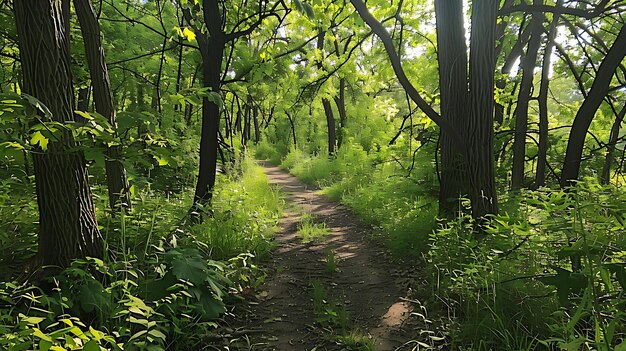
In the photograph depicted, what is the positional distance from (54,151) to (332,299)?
8.85 feet

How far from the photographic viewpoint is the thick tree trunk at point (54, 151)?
266 centimetres

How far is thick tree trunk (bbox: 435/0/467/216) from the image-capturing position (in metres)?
4.79

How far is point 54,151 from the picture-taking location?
2.73m

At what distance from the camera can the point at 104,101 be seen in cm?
462

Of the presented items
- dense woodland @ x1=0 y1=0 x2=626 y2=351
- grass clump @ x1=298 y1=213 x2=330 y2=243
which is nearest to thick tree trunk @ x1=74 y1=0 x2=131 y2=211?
dense woodland @ x1=0 y1=0 x2=626 y2=351

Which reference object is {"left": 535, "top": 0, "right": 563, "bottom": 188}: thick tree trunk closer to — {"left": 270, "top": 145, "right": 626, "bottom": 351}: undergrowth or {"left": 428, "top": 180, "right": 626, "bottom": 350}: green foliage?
{"left": 270, "top": 145, "right": 626, "bottom": 351}: undergrowth

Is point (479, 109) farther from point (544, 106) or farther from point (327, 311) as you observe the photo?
point (544, 106)

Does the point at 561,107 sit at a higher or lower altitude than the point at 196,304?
higher

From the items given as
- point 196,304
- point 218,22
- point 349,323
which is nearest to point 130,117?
point 196,304

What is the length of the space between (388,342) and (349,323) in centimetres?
43

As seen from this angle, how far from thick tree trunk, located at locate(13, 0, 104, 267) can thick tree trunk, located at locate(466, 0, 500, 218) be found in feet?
11.9

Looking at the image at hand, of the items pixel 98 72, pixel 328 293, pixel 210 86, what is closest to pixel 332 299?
pixel 328 293

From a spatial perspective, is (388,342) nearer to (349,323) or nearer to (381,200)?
(349,323)

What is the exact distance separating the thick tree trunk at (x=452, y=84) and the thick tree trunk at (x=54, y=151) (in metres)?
3.75
